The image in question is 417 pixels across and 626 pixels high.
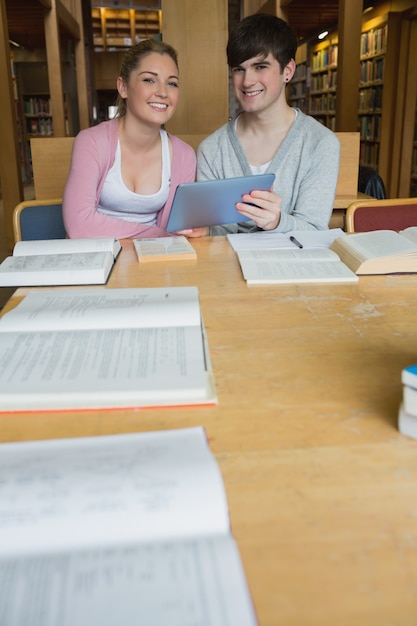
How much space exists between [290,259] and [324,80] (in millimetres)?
8084

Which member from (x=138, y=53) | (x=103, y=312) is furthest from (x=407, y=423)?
(x=138, y=53)

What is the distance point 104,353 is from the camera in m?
0.75

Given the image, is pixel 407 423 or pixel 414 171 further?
pixel 414 171

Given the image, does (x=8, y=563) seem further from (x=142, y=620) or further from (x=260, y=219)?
(x=260, y=219)

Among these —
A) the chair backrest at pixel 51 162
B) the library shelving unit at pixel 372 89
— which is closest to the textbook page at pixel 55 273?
the chair backrest at pixel 51 162

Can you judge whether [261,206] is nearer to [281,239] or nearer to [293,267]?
[281,239]

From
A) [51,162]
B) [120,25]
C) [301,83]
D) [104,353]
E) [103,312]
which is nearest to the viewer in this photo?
[104,353]

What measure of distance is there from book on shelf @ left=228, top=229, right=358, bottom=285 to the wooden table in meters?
0.11

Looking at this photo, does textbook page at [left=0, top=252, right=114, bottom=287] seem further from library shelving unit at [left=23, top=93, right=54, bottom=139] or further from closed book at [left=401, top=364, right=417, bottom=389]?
library shelving unit at [left=23, top=93, right=54, bottom=139]

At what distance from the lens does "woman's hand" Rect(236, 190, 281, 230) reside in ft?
4.87

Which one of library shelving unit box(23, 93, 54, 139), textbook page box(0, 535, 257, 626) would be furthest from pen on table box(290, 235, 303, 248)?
library shelving unit box(23, 93, 54, 139)

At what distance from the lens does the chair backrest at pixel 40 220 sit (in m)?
2.07

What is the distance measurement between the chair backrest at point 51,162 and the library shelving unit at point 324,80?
5818mm

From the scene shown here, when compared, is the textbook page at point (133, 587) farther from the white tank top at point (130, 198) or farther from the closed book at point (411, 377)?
the white tank top at point (130, 198)
